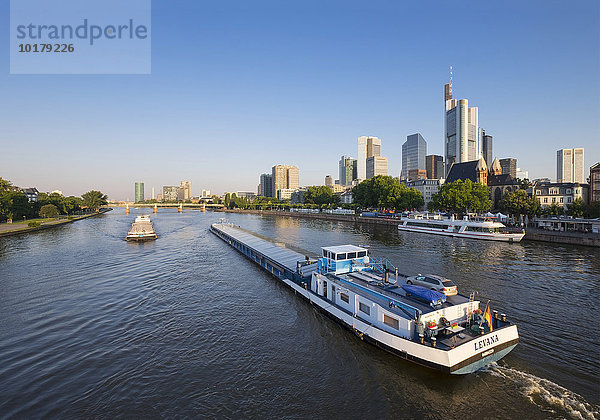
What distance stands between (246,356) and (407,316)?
36.6 feet

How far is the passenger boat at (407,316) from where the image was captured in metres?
16.0

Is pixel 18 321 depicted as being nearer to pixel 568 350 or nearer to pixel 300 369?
pixel 300 369

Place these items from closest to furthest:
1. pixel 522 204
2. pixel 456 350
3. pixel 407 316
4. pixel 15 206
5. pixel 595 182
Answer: pixel 456 350, pixel 407 316, pixel 522 204, pixel 595 182, pixel 15 206

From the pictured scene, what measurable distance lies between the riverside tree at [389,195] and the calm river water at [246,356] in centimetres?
9200

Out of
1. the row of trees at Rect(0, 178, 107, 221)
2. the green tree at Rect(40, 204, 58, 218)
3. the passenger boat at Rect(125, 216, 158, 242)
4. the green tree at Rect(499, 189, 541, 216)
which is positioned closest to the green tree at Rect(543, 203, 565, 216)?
the green tree at Rect(499, 189, 541, 216)

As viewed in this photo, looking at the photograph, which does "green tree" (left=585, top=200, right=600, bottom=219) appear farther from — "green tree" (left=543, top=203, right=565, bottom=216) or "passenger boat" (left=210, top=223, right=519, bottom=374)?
"passenger boat" (left=210, top=223, right=519, bottom=374)

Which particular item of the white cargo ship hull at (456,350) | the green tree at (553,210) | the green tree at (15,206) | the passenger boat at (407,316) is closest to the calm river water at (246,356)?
the white cargo ship hull at (456,350)

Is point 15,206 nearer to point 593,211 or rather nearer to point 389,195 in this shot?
point 389,195

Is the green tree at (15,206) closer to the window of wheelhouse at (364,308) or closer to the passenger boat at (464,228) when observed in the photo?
the window of wheelhouse at (364,308)

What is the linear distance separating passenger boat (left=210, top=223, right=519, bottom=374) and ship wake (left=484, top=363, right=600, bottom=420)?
3.58ft

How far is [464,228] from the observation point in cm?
7850

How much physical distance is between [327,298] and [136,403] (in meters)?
15.9

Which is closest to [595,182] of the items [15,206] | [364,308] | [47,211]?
[364,308]

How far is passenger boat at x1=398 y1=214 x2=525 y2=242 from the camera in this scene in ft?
227
